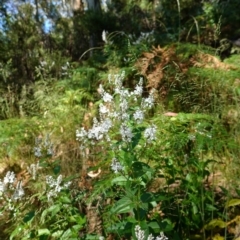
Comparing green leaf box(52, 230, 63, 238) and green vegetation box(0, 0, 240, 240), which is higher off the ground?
green vegetation box(0, 0, 240, 240)

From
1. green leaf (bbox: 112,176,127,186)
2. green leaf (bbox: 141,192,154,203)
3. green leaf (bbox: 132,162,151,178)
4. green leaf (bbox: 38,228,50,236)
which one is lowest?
green leaf (bbox: 38,228,50,236)

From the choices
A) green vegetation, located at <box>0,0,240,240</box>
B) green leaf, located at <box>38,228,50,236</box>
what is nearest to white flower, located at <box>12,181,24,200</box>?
green vegetation, located at <box>0,0,240,240</box>

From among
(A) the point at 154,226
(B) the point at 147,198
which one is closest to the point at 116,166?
(B) the point at 147,198

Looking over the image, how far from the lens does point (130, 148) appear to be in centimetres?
183

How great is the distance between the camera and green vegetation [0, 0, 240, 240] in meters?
2.00

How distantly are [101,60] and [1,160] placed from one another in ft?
9.11

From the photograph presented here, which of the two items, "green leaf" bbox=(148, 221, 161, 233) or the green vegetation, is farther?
the green vegetation

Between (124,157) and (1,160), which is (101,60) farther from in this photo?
(124,157)

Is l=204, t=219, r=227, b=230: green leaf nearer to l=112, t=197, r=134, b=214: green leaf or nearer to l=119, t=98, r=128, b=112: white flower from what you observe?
l=112, t=197, r=134, b=214: green leaf

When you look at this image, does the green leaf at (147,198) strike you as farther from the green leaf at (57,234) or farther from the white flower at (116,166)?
the green leaf at (57,234)

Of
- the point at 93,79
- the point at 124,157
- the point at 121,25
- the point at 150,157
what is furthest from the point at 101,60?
the point at 124,157

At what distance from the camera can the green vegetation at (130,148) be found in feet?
6.56

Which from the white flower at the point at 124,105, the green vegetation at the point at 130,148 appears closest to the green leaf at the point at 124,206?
the green vegetation at the point at 130,148

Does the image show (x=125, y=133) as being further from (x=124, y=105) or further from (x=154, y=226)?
(x=154, y=226)
